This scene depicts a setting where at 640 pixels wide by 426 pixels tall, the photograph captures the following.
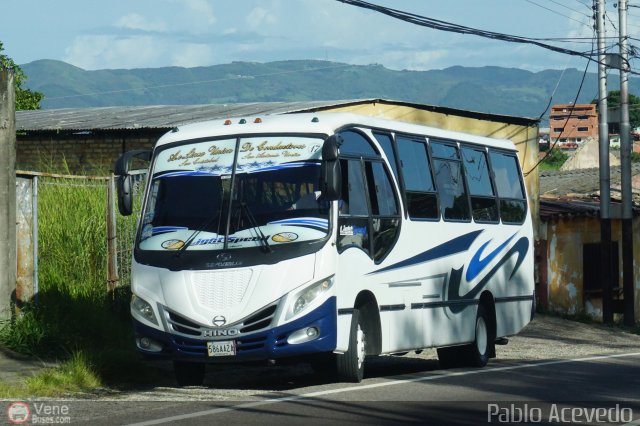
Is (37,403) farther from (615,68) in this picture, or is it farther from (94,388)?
(615,68)

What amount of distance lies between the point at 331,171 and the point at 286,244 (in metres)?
0.89

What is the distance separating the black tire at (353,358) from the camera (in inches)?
533

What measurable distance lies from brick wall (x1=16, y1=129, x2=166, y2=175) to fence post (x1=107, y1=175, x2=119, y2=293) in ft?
32.2

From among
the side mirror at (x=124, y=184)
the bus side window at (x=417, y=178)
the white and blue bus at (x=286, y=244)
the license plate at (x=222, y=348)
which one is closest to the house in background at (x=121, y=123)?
the bus side window at (x=417, y=178)

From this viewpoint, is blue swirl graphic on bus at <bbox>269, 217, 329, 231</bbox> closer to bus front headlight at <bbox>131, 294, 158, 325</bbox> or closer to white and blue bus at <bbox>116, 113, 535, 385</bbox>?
white and blue bus at <bbox>116, 113, 535, 385</bbox>

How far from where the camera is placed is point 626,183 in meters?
33.9

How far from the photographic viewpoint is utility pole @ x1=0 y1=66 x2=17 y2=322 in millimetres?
15680

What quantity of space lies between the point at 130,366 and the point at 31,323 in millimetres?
2047

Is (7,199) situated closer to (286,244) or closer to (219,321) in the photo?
(219,321)

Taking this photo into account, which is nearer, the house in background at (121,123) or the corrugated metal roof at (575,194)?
the house in background at (121,123)

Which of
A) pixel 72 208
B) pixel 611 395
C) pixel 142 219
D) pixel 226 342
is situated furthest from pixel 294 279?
pixel 72 208

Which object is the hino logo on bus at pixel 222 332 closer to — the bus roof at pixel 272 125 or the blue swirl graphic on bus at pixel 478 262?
the bus roof at pixel 272 125

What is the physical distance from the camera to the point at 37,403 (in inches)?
462

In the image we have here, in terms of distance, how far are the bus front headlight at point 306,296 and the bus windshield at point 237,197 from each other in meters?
0.50
